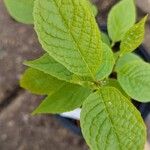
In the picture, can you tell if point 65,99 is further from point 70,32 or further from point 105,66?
point 70,32

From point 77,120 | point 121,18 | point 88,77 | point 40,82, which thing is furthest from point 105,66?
point 77,120

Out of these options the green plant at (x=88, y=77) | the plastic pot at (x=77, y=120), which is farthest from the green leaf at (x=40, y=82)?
the plastic pot at (x=77, y=120)

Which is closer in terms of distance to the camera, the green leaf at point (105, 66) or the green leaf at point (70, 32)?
the green leaf at point (70, 32)

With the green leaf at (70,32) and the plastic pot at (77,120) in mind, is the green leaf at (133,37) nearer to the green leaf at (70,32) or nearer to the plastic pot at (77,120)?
the green leaf at (70,32)

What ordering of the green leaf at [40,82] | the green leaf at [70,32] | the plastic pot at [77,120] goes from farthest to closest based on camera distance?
the plastic pot at [77,120] → the green leaf at [40,82] → the green leaf at [70,32]

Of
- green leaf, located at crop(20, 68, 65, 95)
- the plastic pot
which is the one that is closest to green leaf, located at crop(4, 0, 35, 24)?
green leaf, located at crop(20, 68, 65, 95)

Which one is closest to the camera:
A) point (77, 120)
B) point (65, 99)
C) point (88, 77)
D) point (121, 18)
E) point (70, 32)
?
point (70, 32)

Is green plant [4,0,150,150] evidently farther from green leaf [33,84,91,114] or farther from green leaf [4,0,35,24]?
green leaf [4,0,35,24]
